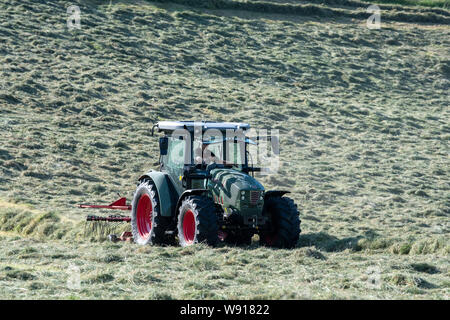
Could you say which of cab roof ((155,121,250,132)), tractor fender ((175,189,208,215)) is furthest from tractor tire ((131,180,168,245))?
cab roof ((155,121,250,132))

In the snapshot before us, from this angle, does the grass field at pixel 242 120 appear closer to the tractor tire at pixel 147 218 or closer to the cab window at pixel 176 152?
the tractor tire at pixel 147 218

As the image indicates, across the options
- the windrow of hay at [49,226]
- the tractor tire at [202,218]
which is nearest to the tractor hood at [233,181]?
the tractor tire at [202,218]

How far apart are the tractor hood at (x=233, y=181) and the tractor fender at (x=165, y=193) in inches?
39.6

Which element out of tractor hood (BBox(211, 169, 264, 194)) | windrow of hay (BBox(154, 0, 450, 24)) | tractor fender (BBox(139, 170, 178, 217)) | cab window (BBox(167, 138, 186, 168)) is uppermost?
windrow of hay (BBox(154, 0, 450, 24))

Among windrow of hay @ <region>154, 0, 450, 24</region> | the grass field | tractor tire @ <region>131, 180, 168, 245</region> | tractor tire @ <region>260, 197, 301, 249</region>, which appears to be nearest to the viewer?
the grass field

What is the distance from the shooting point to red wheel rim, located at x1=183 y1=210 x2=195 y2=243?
40.1ft

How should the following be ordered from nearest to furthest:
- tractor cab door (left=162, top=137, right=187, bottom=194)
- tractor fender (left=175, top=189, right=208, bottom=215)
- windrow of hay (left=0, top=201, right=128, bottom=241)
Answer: tractor fender (left=175, top=189, right=208, bottom=215) → tractor cab door (left=162, top=137, right=187, bottom=194) → windrow of hay (left=0, top=201, right=128, bottom=241)

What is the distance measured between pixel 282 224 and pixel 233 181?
1.28m

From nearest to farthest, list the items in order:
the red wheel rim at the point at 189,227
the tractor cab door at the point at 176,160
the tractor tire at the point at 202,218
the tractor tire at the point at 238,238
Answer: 1. the tractor tire at the point at 202,218
2. the red wheel rim at the point at 189,227
3. the tractor tire at the point at 238,238
4. the tractor cab door at the point at 176,160

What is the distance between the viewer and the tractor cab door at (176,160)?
13.0 metres

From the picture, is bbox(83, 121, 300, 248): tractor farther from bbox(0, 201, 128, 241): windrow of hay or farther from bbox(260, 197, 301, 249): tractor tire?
bbox(0, 201, 128, 241): windrow of hay

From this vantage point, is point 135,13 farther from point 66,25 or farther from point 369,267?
point 369,267

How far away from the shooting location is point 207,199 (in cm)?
1193

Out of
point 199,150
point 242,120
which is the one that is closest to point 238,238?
point 199,150
